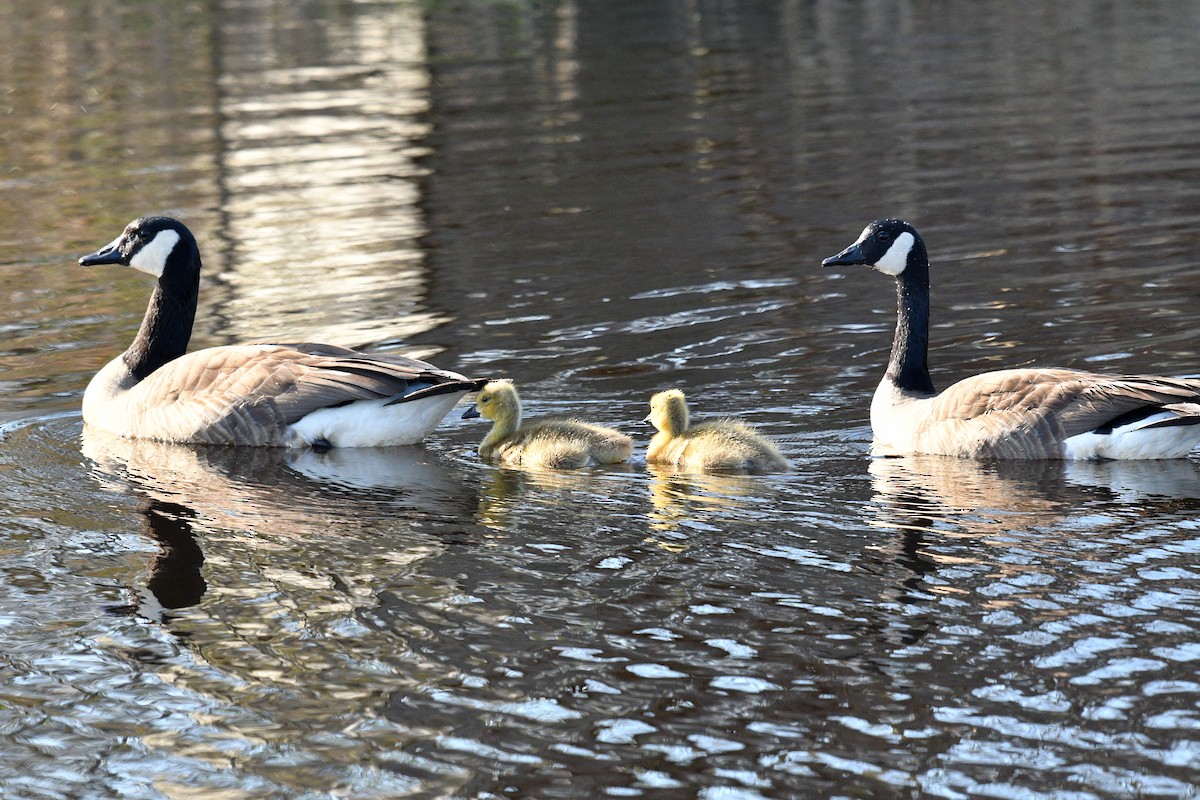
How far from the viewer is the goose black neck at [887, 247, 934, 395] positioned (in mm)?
10023

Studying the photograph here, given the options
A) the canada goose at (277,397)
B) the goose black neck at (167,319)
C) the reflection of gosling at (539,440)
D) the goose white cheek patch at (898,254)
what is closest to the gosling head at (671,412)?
the reflection of gosling at (539,440)

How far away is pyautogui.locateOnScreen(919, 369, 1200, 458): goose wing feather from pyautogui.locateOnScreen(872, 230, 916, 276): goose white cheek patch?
3.86ft

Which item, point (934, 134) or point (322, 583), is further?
point (934, 134)

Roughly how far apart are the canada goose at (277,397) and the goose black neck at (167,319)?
0.48 feet

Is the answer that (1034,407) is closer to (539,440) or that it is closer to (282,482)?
(539,440)

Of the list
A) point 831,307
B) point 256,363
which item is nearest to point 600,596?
point 256,363

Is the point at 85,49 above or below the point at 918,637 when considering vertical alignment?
above

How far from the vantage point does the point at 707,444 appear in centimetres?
898

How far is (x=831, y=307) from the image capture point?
43.8 feet

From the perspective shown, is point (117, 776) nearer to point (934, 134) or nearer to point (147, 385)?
point (147, 385)

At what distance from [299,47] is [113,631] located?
31.6 metres

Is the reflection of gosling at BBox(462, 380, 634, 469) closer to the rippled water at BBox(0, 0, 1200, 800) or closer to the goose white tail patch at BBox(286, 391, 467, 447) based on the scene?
the rippled water at BBox(0, 0, 1200, 800)

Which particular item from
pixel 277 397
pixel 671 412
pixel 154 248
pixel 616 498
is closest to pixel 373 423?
pixel 277 397

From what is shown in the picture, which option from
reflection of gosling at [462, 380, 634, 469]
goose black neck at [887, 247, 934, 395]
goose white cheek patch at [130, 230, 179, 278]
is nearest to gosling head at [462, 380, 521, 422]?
reflection of gosling at [462, 380, 634, 469]
